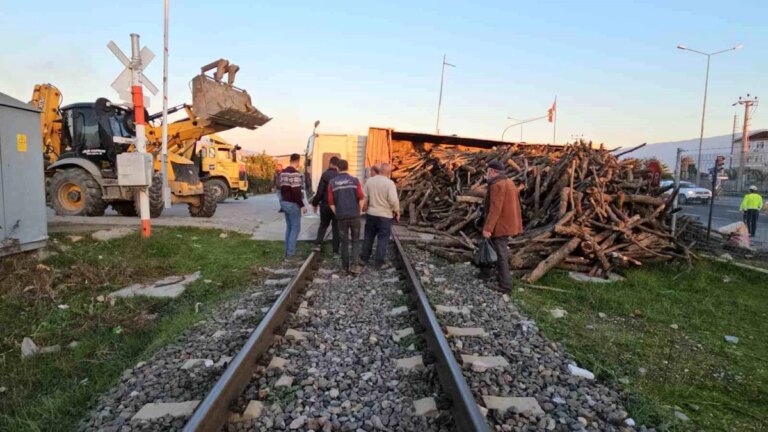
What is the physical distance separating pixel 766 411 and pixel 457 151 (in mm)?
13568

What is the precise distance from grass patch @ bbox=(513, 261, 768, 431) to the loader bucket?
31.7ft

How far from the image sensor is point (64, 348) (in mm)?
4762

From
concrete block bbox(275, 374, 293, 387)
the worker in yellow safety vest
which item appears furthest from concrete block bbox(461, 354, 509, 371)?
the worker in yellow safety vest

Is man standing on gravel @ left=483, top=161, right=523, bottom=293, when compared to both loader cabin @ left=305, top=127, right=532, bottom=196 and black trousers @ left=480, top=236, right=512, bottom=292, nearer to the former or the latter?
black trousers @ left=480, top=236, right=512, bottom=292

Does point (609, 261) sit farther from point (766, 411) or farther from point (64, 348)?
point (64, 348)

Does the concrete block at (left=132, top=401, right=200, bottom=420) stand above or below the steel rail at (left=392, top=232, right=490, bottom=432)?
below

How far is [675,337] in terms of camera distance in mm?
5207

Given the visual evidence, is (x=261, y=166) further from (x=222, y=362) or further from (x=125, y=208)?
(x=222, y=362)

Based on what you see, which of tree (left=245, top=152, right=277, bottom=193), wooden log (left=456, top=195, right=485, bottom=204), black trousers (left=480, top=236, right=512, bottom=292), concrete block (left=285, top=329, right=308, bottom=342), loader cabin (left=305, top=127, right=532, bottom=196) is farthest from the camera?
tree (left=245, top=152, right=277, bottom=193)

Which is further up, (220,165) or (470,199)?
(220,165)

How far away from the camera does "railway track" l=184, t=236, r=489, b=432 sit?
2965 mm

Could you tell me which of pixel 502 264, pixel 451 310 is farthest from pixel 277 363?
pixel 502 264

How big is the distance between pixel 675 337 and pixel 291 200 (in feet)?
21.0

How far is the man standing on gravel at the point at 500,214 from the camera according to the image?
6.82 m
